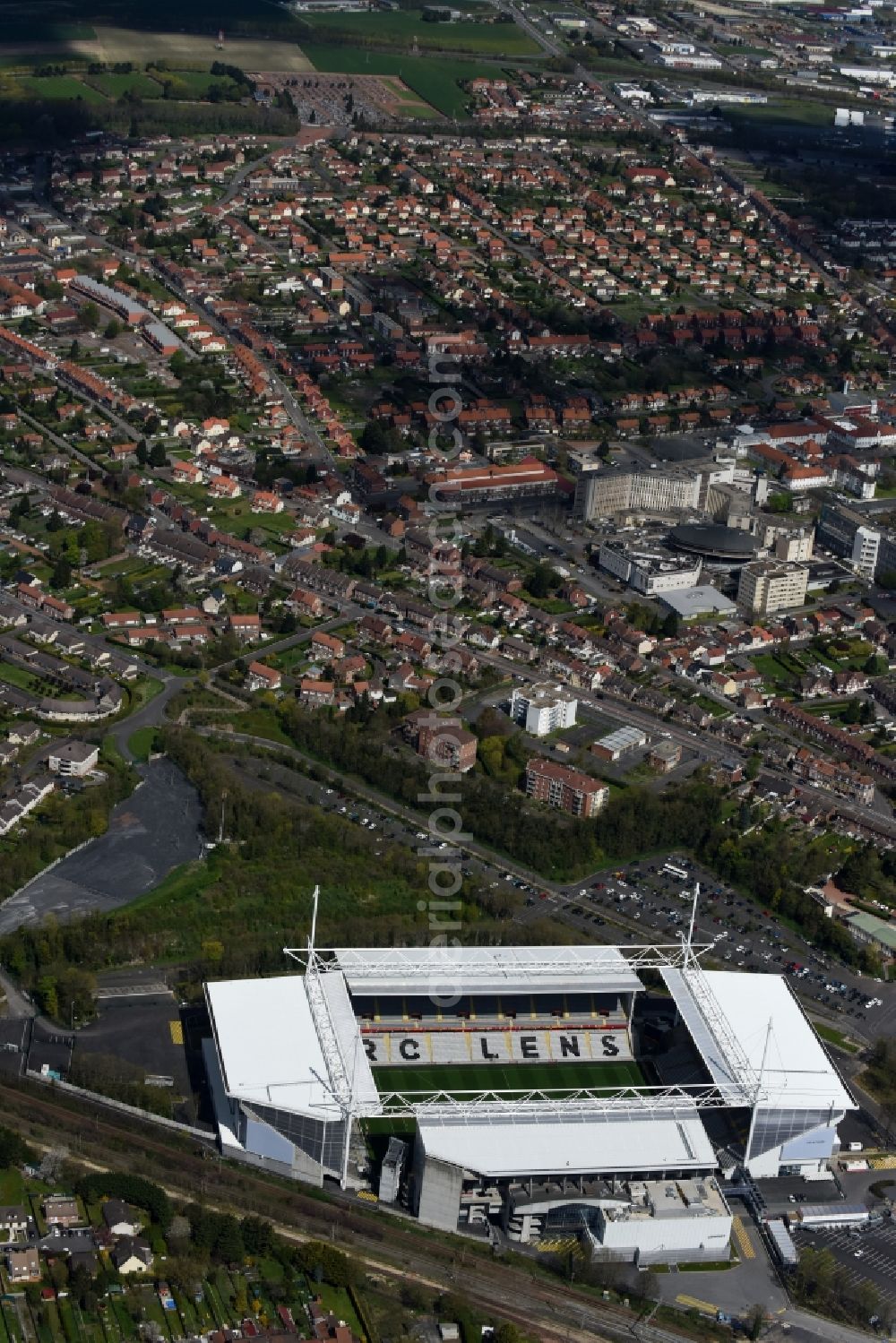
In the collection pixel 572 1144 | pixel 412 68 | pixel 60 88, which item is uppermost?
pixel 412 68

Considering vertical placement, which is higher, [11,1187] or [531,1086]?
[11,1187]

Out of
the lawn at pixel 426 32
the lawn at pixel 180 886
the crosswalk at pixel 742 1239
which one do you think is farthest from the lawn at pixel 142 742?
the lawn at pixel 426 32

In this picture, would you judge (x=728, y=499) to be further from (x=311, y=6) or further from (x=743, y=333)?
(x=311, y=6)

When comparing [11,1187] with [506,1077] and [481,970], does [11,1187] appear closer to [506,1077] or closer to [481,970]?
[506,1077]

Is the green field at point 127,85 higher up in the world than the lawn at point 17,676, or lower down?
higher up

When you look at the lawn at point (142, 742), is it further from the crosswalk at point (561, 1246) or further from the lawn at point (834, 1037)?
the crosswalk at point (561, 1246)

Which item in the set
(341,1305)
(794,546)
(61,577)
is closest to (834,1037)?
(341,1305)
